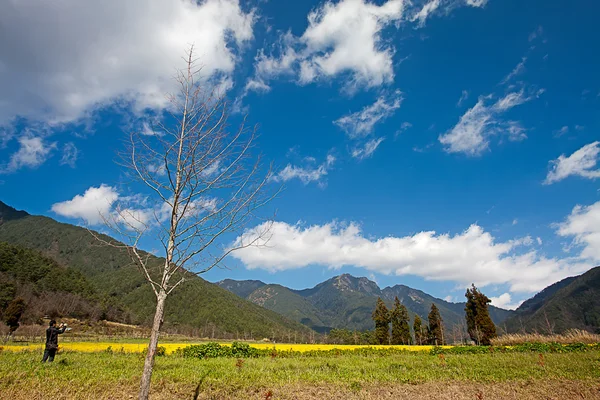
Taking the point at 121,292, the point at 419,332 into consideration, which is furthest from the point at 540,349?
the point at 121,292

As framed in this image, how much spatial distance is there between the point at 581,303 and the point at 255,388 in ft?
619

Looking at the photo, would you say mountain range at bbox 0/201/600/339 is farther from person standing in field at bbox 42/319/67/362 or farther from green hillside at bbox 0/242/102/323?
person standing in field at bbox 42/319/67/362

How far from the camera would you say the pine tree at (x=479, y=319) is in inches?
1916

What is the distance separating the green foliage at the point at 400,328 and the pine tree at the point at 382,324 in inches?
44.0

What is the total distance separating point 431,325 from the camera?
2468 inches

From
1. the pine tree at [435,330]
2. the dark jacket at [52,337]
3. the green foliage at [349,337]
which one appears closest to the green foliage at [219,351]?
the dark jacket at [52,337]

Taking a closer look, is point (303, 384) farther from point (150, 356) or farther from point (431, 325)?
point (431, 325)

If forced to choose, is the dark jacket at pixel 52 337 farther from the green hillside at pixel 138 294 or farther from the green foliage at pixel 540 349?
the green hillside at pixel 138 294

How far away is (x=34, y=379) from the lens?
8.73 metres

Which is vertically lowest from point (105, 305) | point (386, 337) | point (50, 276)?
point (386, 337)

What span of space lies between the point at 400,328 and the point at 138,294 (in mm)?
112652

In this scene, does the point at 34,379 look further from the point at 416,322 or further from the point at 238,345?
the point at 416,322

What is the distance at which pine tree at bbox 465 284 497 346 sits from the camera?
48.7 meters

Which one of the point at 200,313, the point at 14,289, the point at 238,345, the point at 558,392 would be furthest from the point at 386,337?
the point at 200,313
